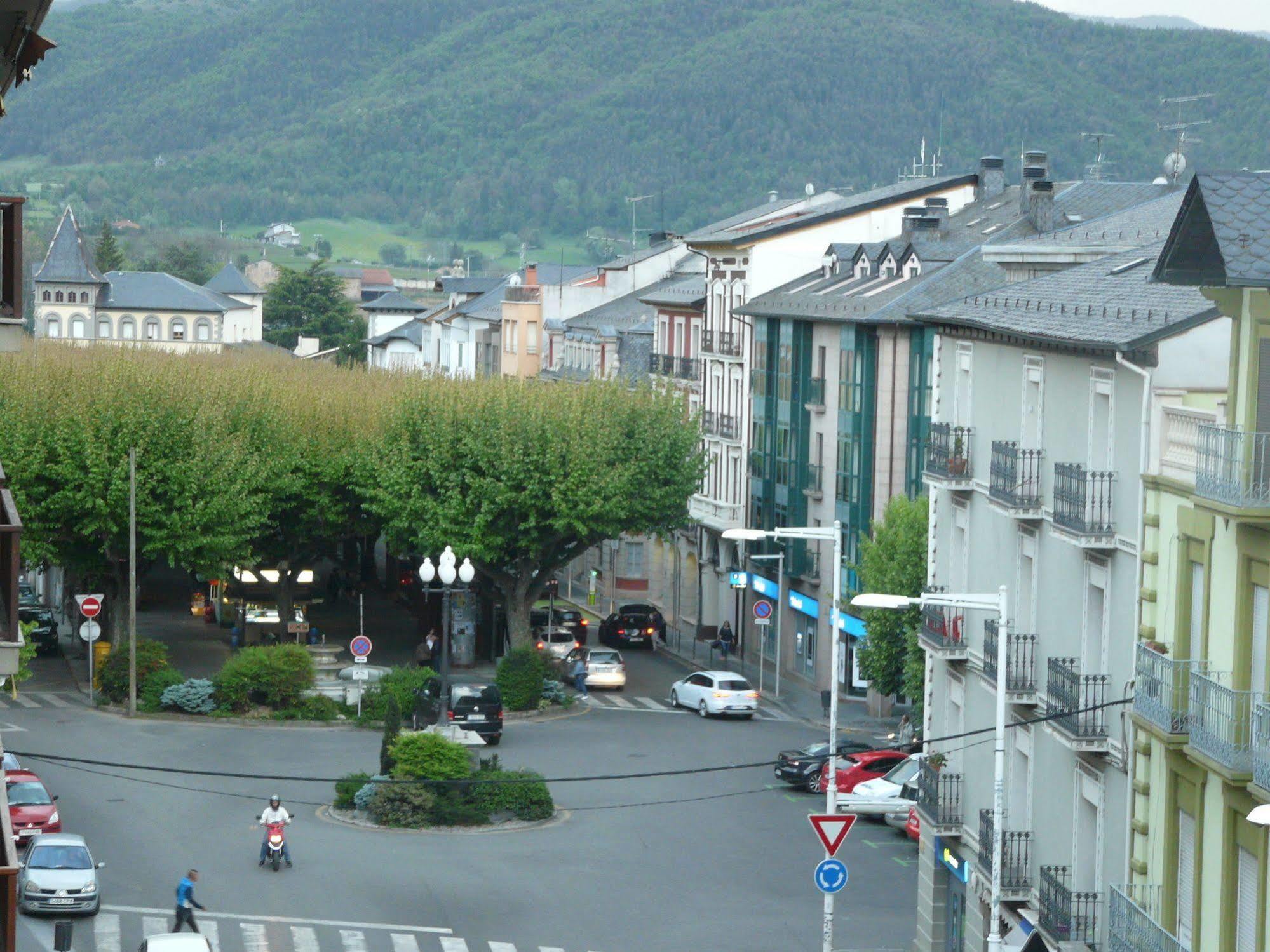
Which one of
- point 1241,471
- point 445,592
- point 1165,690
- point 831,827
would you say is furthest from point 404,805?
point 1241,471

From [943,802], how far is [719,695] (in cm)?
2624

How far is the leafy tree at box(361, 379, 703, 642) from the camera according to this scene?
6259 cm

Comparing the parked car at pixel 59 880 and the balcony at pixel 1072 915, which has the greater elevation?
the balcony at pixel 1072 915

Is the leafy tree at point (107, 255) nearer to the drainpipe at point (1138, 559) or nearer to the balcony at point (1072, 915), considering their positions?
the balcony at point (1072, 915)

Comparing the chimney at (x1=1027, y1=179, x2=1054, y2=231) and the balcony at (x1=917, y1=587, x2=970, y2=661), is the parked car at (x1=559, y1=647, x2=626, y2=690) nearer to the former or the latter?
the chimney at (x1=1027, y1=179, x2=1054, y2=231)

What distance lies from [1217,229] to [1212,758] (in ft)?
17.1

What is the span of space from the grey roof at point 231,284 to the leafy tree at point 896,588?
145m

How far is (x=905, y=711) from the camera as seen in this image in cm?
5744

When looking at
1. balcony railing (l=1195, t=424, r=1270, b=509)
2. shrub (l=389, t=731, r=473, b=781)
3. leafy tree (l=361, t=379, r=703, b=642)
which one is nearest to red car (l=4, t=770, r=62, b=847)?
Result: shrub (l=389, t=731, r=473, b=781)

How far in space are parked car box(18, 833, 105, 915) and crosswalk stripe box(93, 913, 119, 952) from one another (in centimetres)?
28

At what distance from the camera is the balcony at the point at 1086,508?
2519 centimetres

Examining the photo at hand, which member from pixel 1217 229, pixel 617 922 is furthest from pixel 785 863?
pixel 1217 229

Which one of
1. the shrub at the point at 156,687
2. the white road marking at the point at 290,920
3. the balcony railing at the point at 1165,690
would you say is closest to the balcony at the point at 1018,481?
the balcony railing at the point at 1165,690

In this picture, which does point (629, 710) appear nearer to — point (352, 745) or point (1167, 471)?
point (352, 745)
